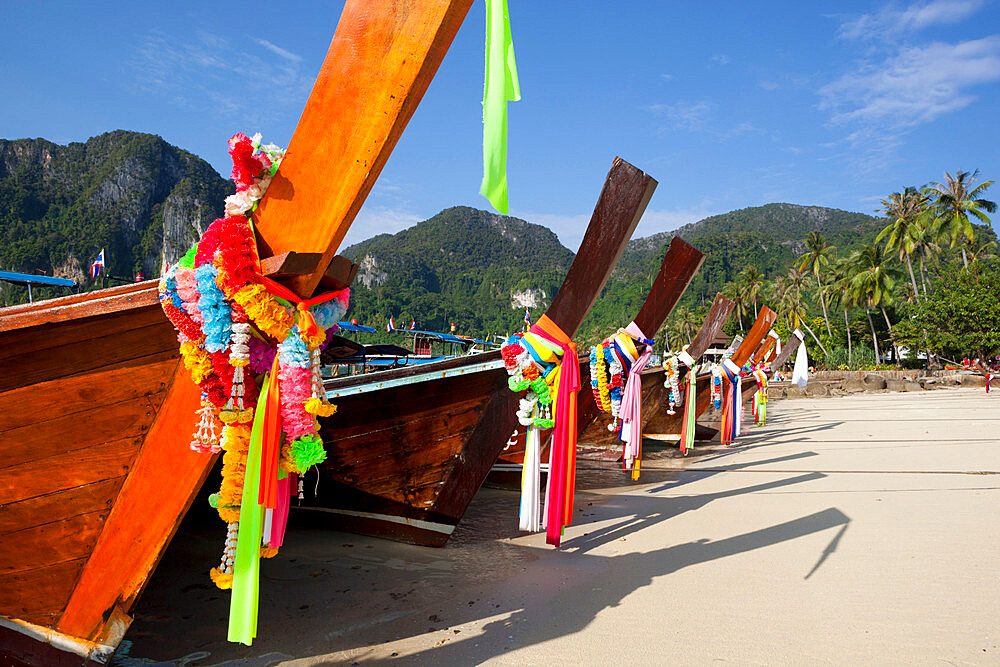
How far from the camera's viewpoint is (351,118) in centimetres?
212

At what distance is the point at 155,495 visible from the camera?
2506 millimetres

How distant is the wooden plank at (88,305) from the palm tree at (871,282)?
159ft

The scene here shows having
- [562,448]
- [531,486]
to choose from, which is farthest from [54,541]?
[562,448]

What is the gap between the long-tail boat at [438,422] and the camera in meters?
4.43

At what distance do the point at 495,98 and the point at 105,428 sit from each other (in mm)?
2161

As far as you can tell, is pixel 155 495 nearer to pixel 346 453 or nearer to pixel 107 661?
pixel 107 661

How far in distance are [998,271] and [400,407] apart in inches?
1487

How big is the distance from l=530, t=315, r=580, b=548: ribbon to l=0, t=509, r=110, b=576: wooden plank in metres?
2.71

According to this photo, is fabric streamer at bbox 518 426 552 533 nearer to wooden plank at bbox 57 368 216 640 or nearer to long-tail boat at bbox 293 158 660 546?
long-tail boat at bbox 293 158 660 546

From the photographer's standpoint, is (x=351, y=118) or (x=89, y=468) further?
(x=89, y=468)

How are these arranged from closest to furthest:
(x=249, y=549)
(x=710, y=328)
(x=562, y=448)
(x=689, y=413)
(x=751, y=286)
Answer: (x=249, y=549)
(x=562, y=448)
(x=689, y=413)
(x=710, y=328)
(x=751, y=286)

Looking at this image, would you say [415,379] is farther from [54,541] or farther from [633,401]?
[633,401]

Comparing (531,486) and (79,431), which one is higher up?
(79,431)

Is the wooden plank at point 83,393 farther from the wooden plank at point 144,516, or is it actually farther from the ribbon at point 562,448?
the ribbon at point 562,448
